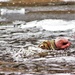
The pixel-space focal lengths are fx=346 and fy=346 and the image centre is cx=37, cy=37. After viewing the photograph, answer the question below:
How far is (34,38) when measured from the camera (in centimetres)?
615

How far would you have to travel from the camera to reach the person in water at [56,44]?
5539 millimetres

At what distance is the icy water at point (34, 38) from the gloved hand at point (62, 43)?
0.27 feet

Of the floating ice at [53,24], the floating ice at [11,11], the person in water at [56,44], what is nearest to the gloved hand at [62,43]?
the person in water at [56,44]

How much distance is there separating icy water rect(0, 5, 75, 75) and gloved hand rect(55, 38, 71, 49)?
8 cm

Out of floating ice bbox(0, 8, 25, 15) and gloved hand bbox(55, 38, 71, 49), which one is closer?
gloved hand bbox(55, 38, 71, 49)

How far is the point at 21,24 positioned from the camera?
23.1 feet

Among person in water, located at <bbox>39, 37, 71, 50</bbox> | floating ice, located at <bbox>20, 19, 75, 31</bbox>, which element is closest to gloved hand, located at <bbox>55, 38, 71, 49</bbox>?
person in water, located at <bbox>39, 37, 71, 50</bbox>

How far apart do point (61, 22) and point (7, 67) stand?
250cm

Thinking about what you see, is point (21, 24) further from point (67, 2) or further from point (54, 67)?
point (54, 67)

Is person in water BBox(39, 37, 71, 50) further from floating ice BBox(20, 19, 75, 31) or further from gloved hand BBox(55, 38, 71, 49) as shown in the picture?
floating ice BBox(20, 19, 75, 31)

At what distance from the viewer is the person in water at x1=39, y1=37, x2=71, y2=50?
554cm

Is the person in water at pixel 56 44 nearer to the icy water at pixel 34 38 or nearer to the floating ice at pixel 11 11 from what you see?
the icy water at pixel 34 38

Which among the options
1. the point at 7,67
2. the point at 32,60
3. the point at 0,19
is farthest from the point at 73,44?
the point at 0,19

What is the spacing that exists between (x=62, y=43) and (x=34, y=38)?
28.1 inches
